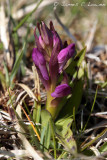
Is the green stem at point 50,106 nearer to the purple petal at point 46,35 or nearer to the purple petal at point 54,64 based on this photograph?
the purple petal at point 54,64

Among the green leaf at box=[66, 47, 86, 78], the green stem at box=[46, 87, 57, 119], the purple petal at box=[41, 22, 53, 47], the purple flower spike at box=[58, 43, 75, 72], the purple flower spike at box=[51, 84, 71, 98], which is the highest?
the purple petal at box=[41, 22, 53, 47]

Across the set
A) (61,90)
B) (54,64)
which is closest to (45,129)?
(61,90)

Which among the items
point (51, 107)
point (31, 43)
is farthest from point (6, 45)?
point (51, 107)

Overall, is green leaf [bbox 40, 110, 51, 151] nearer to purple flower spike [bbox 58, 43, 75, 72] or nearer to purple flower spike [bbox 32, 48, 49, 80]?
purple flower spike [bbox 32, 48, 49, 80]

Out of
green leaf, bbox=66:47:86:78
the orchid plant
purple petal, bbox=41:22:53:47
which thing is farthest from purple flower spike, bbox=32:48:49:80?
green leaf, bbox=66:47:86:78

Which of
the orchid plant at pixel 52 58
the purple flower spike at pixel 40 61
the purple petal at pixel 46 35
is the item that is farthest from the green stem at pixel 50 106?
the purple petal at pixel 46 35

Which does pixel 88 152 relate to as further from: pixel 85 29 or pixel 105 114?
pixel 85 29
